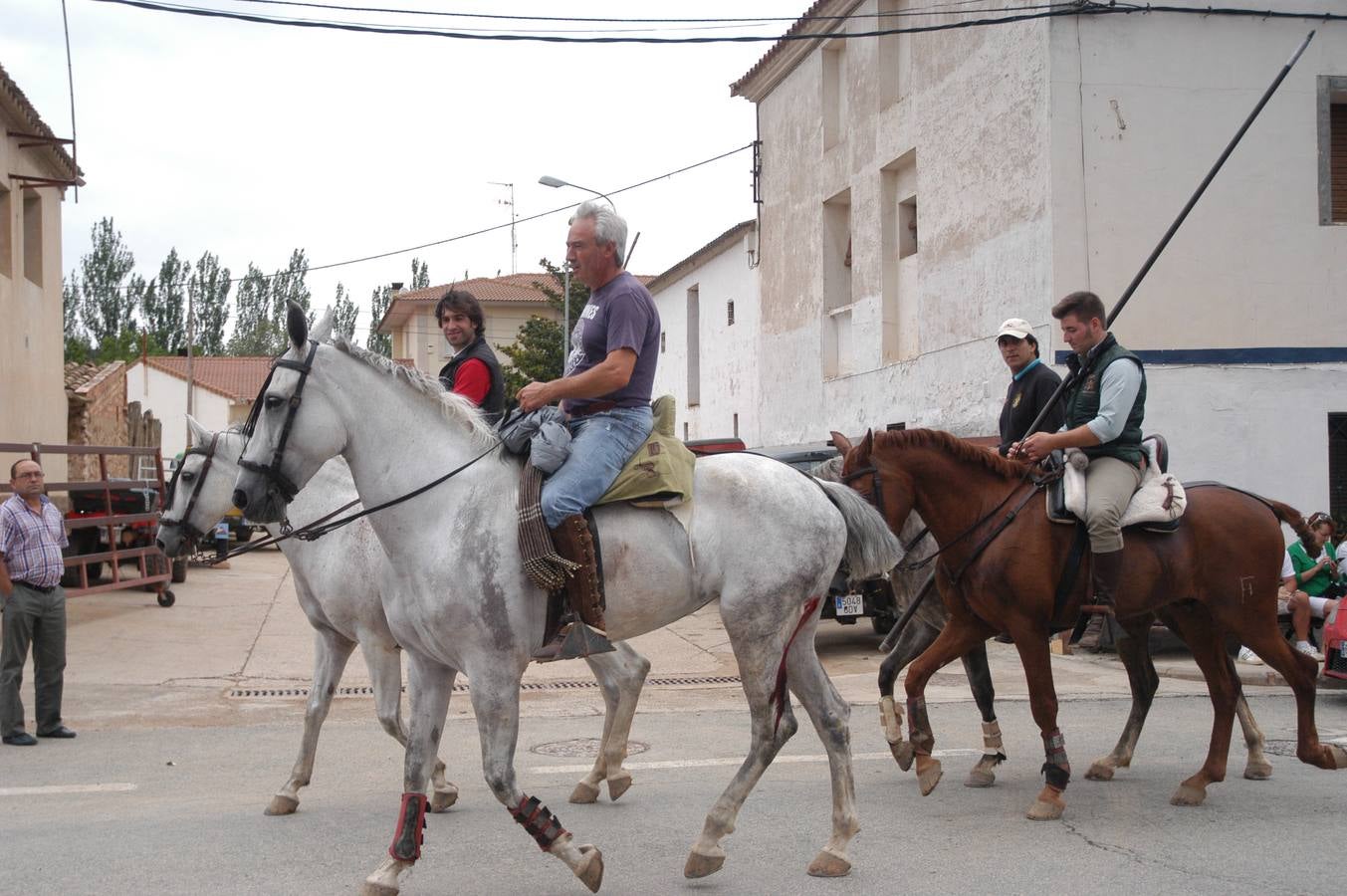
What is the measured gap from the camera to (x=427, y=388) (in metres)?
5.25

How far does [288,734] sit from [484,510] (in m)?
4.83

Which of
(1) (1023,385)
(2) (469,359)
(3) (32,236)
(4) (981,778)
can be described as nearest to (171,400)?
(3) (32,236)

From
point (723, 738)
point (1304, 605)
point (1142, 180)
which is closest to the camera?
point (723, 738)

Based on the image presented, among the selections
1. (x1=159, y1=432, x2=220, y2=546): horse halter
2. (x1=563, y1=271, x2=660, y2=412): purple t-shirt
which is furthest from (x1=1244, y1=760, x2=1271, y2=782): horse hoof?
(x1=159, y1=432, x2=220, y2=546): horse halter

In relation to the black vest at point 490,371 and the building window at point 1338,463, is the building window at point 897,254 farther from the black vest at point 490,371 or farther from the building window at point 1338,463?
the black vest at point 490,371

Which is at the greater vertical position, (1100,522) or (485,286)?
(485,286)

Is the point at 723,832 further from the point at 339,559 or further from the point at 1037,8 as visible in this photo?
the point at 1037,8

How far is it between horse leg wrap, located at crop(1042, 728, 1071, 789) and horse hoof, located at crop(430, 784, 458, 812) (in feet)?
10.3

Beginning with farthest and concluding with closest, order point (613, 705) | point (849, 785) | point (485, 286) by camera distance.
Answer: point (485, 286)
point (613, 705)
point (849, 785)

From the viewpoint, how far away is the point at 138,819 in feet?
20.7

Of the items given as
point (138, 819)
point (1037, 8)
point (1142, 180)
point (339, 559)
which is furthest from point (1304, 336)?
point (138, 819)

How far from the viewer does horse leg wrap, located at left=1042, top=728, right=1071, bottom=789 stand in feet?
20.7

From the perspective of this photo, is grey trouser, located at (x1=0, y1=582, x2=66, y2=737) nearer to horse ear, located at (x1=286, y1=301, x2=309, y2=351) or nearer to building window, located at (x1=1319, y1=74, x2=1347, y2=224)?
horse ear, located at (x1=286, y1=301, x2=309, y2=351)

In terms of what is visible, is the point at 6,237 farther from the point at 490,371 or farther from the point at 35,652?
the point at 490,371
